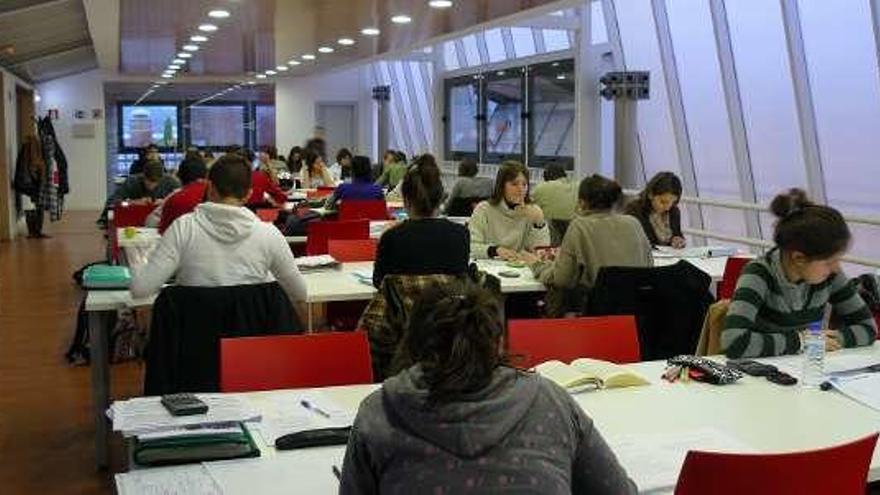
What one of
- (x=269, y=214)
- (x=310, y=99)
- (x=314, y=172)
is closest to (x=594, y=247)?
(x=269, y=214)

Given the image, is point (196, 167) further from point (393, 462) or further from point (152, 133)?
point (152, 133)

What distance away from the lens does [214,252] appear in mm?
3826

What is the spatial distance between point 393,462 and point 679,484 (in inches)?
19.7

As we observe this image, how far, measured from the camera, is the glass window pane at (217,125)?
22.2 metres

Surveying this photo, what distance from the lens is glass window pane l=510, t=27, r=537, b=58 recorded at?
1359cm

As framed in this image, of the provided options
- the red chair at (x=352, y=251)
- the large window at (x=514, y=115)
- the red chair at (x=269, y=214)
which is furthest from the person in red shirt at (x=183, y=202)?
the large window at (x=514, y=115)

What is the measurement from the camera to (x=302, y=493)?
197cm

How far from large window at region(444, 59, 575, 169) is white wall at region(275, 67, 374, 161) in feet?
16.9

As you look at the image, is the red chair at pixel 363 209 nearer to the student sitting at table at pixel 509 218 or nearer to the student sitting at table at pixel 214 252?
the student sitting at table at pixel 509 218

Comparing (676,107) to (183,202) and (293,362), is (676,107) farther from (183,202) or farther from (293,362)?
(293,362)

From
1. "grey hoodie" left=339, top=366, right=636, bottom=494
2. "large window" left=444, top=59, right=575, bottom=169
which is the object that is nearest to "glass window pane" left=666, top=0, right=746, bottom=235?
"large window" left=444, top=59, right=575, bottom=169

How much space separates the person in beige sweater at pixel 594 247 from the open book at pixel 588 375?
5.59 feet

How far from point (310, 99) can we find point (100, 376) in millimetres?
16898

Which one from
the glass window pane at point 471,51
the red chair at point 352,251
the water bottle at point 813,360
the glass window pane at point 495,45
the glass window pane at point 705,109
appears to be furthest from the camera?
the glass window pane at point 471,51
